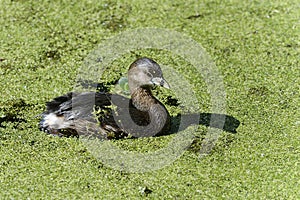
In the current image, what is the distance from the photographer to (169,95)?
17.1ft

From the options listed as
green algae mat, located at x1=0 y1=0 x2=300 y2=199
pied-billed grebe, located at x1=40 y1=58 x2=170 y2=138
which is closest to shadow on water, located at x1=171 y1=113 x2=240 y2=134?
green algae mat, located at x1=0 y1=0 x2=300 y2=199

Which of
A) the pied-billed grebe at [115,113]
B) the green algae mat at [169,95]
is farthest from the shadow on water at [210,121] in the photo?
the pied-billed grebe at [115,113]

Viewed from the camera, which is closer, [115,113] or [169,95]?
[115,113]

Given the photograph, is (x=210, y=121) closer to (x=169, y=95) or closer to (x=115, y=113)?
(x=169, y=95)

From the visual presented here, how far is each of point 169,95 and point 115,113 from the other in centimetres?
73

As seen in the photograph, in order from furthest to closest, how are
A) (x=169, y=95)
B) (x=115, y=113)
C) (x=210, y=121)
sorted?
(x=169, y=95), (x=210, y=121), (x=115, y=113)

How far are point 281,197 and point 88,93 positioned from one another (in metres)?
1.87

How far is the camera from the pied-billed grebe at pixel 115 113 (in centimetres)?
462

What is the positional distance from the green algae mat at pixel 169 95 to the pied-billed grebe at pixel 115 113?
0.09 metres

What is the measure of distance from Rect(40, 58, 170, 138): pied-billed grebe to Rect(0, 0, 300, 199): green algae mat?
93 mm

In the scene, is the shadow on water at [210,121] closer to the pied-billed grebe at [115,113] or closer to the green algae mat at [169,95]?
the green algae mat at [169,95]

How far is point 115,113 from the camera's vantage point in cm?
465


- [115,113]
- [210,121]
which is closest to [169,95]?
[210,121]

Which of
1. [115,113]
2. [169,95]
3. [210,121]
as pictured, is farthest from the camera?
[169,95]
